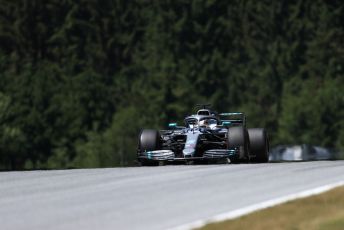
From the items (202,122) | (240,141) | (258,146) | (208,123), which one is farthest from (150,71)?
(240,141)

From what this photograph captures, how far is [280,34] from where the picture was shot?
121m

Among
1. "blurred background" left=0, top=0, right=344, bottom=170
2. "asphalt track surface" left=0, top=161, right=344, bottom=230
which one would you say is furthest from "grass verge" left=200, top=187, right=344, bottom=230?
"blurred background" left=0, top=0, right=344, bottom=170

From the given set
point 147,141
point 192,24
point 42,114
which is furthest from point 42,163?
point 147,141

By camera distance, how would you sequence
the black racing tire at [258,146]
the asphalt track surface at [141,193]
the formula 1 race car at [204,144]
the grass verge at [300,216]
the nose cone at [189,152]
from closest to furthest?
1. the grass verge at [300,216]
2. the asphalt track surface at [141,193]
3. the formula 1 race car at [204,144]
4. the nose cone at [189,152]
5. the black racing tire at [258,146]

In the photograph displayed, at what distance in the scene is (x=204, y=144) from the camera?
2934 centimetres

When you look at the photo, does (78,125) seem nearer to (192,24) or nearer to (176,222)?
(192,24)

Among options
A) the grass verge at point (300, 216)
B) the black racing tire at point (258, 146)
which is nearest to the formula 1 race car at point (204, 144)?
the black racing tire at point (258, 146)

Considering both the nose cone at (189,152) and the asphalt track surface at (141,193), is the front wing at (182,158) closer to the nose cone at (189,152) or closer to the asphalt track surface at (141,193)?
the nose cone at (189,152)

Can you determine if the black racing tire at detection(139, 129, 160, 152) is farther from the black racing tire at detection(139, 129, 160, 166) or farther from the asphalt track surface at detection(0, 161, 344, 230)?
the asphalt track surface at detection(0, 161, 344, 230)

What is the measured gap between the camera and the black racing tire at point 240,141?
28.1m

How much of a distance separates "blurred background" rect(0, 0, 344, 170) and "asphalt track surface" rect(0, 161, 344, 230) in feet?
225

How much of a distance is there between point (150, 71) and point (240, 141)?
296 feet

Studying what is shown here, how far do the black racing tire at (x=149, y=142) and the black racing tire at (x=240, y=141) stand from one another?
184 cm

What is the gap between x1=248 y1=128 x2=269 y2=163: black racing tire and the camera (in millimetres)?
28781
